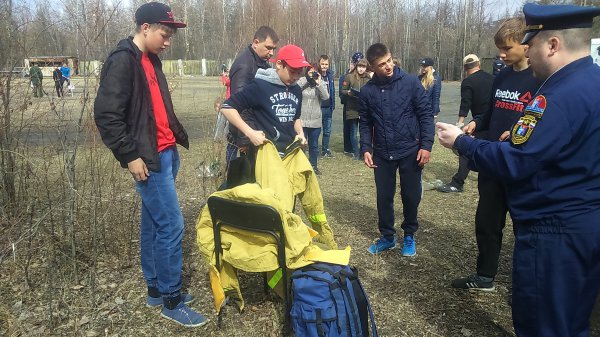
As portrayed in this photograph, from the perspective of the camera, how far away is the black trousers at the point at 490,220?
3.20 m

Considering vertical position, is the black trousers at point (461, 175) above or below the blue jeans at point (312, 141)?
below

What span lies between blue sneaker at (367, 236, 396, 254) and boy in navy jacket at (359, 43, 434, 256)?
0.26 meters

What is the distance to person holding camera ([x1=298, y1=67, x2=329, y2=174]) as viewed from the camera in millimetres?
7512

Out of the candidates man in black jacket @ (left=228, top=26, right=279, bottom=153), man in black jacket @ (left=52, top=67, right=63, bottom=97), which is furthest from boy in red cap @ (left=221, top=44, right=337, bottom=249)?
man in black jacket @ (left=52, top=67, right=63, bottom=97)

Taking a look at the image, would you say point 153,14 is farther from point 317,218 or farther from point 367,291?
point 367,291

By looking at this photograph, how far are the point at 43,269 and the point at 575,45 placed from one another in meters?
4.09

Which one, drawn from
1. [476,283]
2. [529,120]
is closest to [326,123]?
[476,283]

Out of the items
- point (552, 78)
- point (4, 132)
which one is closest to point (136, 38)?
point (4, 132)

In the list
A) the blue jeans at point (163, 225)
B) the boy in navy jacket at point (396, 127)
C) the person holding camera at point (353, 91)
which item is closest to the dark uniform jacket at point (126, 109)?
the blue jeans at point (163, 225)

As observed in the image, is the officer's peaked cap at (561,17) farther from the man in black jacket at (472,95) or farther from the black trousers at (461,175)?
the black trousers at (461,175)

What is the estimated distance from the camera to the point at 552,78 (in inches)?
74.4

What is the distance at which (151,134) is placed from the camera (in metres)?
2.74

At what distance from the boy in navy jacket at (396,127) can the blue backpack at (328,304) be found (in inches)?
67.0

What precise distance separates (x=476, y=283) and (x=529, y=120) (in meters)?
1.96
